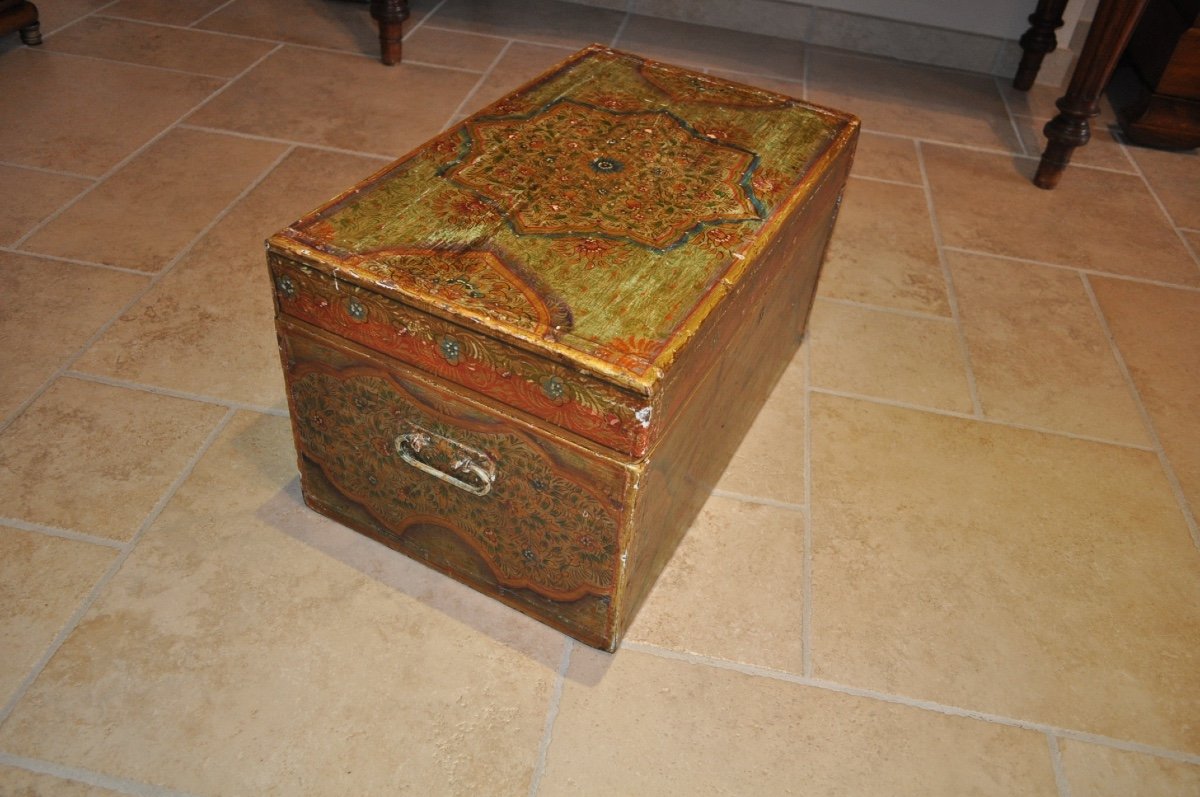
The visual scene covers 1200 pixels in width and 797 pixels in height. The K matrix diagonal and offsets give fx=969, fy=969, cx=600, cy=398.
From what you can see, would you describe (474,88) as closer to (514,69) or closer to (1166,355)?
(514,69)

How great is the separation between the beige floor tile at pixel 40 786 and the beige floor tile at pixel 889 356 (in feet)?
3.75

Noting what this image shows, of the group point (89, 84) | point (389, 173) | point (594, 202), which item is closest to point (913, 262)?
point (594, 202)

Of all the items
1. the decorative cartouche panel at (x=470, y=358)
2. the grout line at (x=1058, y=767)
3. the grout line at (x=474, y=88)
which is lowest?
the grout line at (x=1058, y=767)

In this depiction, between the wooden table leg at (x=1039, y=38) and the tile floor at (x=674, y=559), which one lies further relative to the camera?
the wooden table leg at (x=1039, y=38)

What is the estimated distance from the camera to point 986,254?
1.95 meters

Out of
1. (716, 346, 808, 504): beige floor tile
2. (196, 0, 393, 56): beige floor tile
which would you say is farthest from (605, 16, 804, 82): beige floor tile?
(716, 346, 808, 504): beige floor tile

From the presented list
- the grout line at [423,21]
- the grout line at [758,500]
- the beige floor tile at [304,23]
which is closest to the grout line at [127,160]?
the beige floor tile at [304,23]

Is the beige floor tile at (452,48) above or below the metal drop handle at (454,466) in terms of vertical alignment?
below

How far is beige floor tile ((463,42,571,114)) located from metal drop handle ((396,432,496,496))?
1.34 metres

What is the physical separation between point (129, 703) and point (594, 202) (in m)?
0.75

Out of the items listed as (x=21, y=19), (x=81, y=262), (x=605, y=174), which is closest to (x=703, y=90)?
(x=605, y=174)

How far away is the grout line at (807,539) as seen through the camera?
117 centimetres

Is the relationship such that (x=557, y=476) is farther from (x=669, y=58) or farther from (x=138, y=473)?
(x=669, y=58)

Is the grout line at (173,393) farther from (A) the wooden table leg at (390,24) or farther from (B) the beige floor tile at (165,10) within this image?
(B) the beige floor tile at (165,10)
